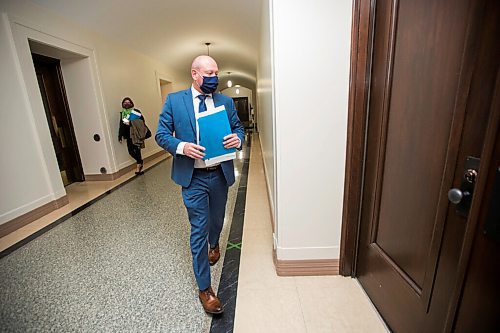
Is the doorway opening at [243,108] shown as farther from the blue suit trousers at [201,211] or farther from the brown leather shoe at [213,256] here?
the blue suit trousers at [201,211]

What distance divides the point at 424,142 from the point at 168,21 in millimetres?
4526

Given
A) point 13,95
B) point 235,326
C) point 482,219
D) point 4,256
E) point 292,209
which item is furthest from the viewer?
point 13,95

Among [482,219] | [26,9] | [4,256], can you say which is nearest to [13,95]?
[26,9]

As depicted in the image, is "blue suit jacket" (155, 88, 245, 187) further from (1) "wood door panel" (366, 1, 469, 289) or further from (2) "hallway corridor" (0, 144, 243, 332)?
(1) "wood door panel" (366, 1, 469, 289)

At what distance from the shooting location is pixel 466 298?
2.55 ft

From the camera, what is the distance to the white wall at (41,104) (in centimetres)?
260

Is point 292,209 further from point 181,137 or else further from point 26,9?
point 26,9

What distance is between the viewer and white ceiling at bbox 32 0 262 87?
3.32m

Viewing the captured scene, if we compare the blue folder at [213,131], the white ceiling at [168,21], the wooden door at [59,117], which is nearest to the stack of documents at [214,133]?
the blue folder at [213,131]

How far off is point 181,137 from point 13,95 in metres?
2.74

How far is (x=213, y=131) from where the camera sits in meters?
1.28

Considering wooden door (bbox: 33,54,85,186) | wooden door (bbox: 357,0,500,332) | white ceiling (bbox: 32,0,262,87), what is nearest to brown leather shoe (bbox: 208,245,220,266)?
wooden door (bbox: 357,0,500,332)

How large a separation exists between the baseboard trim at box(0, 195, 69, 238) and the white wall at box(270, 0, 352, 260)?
9.73 feet

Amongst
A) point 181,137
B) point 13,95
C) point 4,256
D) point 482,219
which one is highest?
point 13,95
